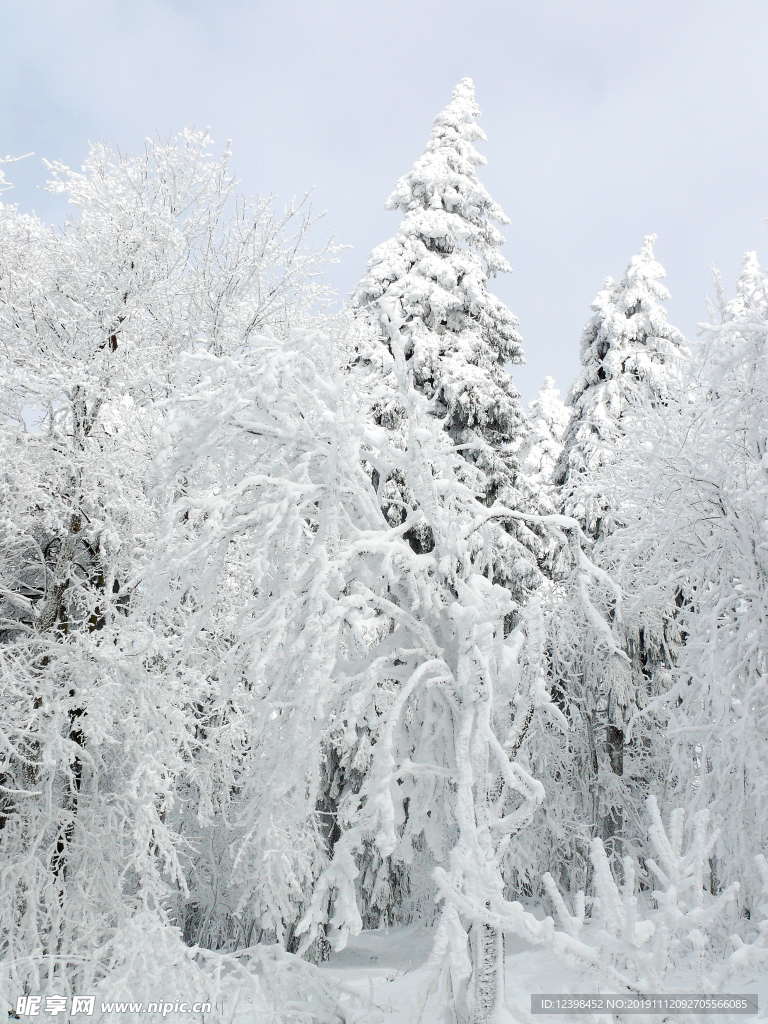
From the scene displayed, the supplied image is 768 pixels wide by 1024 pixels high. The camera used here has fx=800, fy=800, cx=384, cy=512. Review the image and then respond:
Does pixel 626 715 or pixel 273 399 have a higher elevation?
pixel 273 399

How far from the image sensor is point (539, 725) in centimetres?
1421

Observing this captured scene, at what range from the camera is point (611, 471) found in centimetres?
1104

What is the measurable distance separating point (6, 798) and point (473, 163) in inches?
573

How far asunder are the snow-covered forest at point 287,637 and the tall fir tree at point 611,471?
0.64m

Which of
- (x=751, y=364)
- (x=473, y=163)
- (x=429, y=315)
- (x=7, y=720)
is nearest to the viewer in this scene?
(x=7, y=720)

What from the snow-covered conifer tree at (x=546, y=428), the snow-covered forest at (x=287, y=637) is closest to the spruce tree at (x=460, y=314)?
the snow-covered forest at (x=287, y=637)

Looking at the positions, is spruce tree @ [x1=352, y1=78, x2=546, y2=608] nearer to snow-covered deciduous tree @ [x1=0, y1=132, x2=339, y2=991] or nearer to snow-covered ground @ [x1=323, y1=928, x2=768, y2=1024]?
snow-covered deciduous tree @ [x1=0, y1=132, x2=339, y2=991]

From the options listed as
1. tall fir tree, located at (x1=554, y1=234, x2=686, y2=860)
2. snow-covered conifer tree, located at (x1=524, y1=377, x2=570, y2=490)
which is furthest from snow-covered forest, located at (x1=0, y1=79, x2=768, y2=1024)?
snow-covered conifer tree, located at (x1=524, y1=377, x2=570, y2=490)

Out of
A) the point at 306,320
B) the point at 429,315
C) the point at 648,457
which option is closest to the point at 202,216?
the point at 306,320

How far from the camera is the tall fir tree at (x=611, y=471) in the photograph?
1417cm

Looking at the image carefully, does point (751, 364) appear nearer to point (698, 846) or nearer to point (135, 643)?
point (698, 846)

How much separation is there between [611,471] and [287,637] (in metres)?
5.93

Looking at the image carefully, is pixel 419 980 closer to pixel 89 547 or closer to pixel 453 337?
pixel 89 547

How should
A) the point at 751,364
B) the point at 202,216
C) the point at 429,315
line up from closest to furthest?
the point at 751,364, the point at 202,216, the point at 429,315
